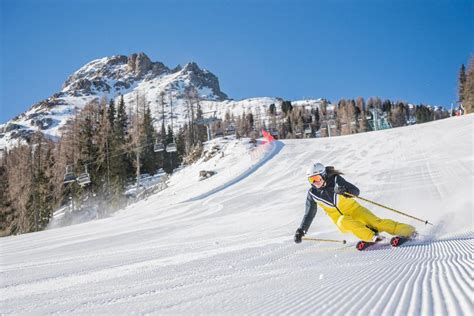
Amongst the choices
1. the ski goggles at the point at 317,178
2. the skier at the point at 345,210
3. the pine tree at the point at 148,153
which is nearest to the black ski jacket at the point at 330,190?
the skier at the point at 345,210

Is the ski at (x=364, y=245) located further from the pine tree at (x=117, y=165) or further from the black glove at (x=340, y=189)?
the pine tree at (x=117, y=165)

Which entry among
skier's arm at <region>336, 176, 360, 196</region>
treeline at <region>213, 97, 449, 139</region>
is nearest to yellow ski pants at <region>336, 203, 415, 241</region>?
skier's arm at <region>336, 176, 360, 196</region>

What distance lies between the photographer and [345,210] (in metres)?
6.11

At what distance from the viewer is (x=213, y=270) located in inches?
190

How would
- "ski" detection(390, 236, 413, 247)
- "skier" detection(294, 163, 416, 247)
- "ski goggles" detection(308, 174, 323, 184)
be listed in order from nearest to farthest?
"ski" detection(390, 236, 413, 247), "skier" detection(294, 163, 416, 247), "ski goggles" detection(308, 174, 323, 184)

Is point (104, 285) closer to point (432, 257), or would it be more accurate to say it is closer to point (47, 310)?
point (47, 310)

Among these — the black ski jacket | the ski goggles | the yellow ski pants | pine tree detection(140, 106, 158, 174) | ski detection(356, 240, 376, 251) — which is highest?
pine tree detection(140, 106, 158, 174)

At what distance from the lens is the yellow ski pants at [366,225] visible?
5.71m

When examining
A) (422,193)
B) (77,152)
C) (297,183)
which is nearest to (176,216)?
(297,183)

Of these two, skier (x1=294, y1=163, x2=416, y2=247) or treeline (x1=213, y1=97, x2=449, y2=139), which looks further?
treeline (x1=213, y1=97, x2=449, y2=139)

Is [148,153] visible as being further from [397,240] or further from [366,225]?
[397,240]

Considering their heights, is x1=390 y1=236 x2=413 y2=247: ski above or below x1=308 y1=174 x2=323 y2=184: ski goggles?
below

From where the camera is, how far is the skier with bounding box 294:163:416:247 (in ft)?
18.9

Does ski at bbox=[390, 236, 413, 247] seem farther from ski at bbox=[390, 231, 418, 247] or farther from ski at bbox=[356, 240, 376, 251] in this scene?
ski at bbox=[356, 240, 376, 251]
